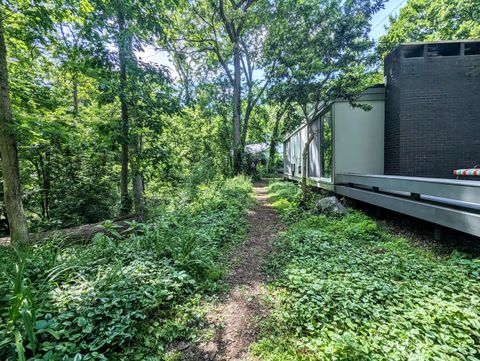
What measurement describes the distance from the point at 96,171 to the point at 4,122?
3913 mm

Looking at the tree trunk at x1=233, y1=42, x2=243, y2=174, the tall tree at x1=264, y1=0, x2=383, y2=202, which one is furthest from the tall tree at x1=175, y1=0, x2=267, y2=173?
→ the tall tree at x1=264, y1=0, x2=383, y2=202

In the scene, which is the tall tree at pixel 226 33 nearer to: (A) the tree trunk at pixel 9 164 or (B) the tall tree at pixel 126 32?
(B) the tall tree at pixel 126 32

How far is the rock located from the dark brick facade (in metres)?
2.19

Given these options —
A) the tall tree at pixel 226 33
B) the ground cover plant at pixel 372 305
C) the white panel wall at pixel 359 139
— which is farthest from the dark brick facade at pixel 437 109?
the tall tree at pixel 226 33

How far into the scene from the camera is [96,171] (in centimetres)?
688

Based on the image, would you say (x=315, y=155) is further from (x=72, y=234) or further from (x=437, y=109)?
(x=72, y=234)

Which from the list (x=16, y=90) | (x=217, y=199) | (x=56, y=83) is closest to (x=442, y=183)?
(x=217, y=199)

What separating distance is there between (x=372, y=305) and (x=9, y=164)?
481cm

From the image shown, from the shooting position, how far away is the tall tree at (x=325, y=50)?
17.8ft

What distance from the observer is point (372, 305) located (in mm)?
2049

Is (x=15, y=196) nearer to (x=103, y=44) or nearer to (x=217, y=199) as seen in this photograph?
(x=103, y=44)

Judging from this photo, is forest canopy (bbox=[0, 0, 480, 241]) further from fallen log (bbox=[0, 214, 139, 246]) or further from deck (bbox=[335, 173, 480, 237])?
deck (bbox=[335, 173, 480, 237])

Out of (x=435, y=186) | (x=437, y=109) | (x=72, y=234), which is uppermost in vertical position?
(x=437, y=109)

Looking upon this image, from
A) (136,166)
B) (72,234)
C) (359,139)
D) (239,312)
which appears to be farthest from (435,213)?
(136,166)
